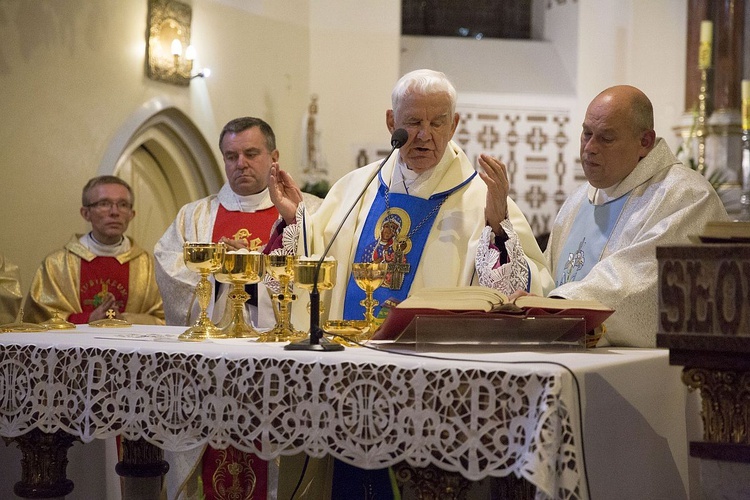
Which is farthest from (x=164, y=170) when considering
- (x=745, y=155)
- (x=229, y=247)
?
(x=745, y=155)

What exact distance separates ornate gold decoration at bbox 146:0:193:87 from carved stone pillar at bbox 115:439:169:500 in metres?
5.39

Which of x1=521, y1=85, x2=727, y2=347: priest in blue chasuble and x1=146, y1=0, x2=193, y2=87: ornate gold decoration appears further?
x1=146, y1=0, x2=193, y2=87: ornate gold decoration

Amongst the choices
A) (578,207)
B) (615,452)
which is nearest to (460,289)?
(615,452)

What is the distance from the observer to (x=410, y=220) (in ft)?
13.5

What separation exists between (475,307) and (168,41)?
6.68 meters

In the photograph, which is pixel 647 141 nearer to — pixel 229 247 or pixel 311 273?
pixel 311 273

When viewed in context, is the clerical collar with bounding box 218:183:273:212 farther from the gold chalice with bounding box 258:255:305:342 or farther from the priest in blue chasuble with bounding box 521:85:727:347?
the gold chalice with bounding box 258:255:305:342

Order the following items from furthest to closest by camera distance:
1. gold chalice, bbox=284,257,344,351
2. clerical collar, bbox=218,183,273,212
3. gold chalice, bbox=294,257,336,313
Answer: clerical collar, bbox=218,183,273,212
gold chalice, bbox=294,257,336,313
gold chalice, bbox=284,257,344,351

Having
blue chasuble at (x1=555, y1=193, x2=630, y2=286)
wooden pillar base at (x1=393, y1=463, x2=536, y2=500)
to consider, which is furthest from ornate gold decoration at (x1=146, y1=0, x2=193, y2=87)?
wooden pillar base at (x1=393, y1=463, x2=536, y2=500)

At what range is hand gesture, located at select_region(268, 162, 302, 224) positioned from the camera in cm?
393

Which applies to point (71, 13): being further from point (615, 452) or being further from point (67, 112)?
point (615, 452)

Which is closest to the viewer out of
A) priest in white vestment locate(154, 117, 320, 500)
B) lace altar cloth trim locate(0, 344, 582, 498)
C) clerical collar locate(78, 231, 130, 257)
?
lace altar cloth trim locate(0, 344, 582, 498)

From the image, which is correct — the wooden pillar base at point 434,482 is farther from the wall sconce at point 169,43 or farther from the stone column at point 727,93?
the stone column at point 727,93

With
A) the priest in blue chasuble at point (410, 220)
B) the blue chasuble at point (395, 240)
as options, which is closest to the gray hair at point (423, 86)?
the priest in blue chasuble at point (410, 220)
